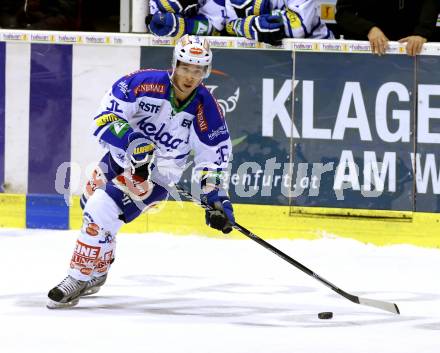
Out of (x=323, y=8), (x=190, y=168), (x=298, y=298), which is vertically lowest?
(x=298, y=298)

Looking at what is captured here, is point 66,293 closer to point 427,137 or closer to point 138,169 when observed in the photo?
point 138,169

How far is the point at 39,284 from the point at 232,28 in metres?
2.70

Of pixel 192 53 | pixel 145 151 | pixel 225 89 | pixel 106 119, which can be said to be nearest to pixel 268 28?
pixel 225 89

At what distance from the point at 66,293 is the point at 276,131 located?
2905mm

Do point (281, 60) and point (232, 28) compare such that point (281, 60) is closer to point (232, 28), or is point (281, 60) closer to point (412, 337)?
point (232, 28)

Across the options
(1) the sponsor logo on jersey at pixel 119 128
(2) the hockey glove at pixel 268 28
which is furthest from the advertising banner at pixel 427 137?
(1) the sponsor logo on jersey at pixel 119 128

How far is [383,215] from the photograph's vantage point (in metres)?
8.91

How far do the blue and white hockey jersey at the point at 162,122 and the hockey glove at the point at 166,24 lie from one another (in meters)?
2.15

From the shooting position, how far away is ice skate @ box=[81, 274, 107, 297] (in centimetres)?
690

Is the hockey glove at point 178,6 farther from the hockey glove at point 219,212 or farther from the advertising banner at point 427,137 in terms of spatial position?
the hockey glove at point 219,212

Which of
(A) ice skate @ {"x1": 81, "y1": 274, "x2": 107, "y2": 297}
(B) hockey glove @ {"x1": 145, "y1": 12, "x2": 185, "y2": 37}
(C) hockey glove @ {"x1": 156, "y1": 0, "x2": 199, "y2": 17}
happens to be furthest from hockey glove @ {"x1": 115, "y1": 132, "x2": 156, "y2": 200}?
(C) hockey glove @ {"x1": 156, "y1": 0, "x2": 199, "y2": 17}

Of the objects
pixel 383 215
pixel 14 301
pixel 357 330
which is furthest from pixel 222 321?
pixel 383 215

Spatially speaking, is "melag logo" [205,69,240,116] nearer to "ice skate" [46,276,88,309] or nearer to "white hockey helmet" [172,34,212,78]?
"white hockey helmet" [172,34,212,78]

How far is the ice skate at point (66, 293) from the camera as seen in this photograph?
6.54 meters
